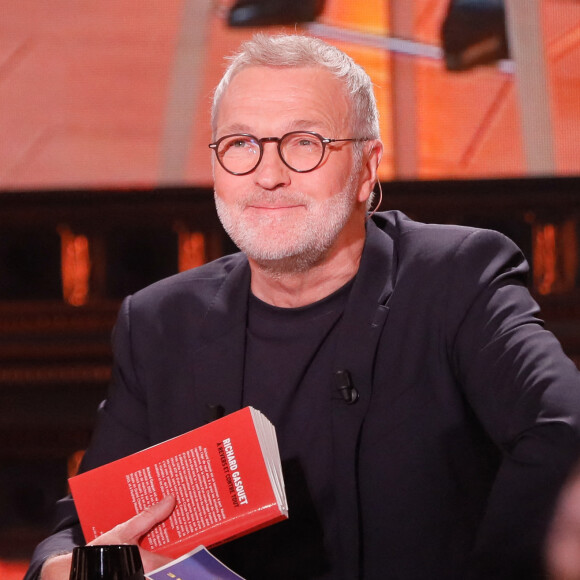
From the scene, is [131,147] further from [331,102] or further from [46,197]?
[331,102]

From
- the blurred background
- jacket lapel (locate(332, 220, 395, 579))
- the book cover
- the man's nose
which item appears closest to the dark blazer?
jacket lapel (locate(332, 220, 395, 579))

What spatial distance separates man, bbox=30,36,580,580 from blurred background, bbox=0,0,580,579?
7.17 ft

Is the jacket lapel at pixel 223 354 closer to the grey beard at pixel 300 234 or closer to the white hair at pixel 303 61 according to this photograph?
the grey beard at pixel 300 234

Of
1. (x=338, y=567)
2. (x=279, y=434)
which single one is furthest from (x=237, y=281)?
(x=338, y=567)

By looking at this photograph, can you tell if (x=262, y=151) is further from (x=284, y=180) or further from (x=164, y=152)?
(x=164, y=152)

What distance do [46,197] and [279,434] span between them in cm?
270

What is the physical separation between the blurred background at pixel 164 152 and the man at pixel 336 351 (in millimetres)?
2185

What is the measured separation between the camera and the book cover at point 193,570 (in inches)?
40.9

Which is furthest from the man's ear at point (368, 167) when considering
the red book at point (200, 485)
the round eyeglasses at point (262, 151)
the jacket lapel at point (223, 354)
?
the red book at point (200, 485)

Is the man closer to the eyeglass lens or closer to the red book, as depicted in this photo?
the eyeglass lens

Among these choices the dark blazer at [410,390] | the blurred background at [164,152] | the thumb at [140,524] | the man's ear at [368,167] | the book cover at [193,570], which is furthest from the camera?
the blurred background at [164,152]

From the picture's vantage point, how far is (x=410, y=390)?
4.81 ft

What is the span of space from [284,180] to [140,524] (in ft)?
2.06

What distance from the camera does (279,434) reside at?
1.52 metres
